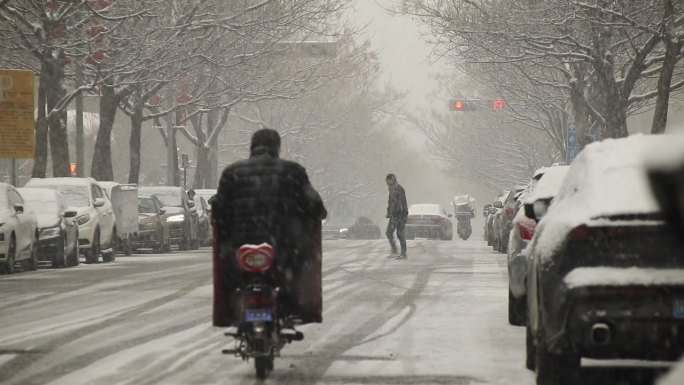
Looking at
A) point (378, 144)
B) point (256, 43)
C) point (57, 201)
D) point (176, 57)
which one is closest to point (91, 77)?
point (176, 57)

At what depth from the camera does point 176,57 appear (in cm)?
4409

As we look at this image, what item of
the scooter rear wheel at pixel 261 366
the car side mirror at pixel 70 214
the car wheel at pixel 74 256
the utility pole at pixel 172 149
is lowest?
the scooter rear wheel at pixel 261 366

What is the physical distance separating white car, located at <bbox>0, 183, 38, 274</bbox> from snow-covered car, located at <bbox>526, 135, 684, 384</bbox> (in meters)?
17.3

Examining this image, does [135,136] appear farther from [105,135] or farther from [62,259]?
[62,259]

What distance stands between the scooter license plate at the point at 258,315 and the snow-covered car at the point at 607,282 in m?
1.72

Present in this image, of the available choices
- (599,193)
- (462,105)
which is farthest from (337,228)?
(599,193)

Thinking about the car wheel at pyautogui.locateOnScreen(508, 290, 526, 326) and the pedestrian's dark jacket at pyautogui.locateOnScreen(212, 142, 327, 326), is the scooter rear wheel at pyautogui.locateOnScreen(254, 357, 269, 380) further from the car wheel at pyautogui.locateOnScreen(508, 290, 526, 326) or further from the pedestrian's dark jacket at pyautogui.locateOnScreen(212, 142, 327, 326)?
the car wheel at pyautogui.locateOnScreen(508, 290, 526, 326)

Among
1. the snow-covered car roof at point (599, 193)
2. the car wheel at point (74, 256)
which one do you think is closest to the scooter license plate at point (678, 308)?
the snow-covered car roof at point (599, 193)

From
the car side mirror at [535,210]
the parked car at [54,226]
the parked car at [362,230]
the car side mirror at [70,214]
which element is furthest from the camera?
the parked car at [362,230]

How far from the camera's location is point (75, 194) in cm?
3180

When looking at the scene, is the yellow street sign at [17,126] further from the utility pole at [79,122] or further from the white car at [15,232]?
the white car at [15,232]

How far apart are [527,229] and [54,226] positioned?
1580 cm

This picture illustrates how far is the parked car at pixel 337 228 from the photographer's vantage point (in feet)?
281

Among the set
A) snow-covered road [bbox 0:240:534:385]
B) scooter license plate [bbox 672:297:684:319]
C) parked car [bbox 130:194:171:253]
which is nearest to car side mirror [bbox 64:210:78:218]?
snow-covered road [bbox 0:240:534:385]
